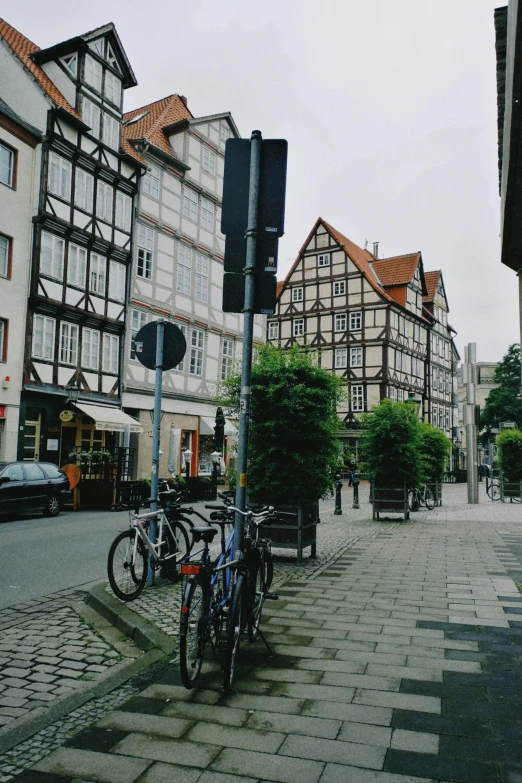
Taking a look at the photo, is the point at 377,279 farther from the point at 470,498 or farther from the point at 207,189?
the point at 470,498

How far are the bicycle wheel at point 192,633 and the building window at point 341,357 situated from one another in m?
46.4

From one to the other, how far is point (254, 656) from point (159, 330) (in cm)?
384

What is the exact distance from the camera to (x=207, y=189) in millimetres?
34562

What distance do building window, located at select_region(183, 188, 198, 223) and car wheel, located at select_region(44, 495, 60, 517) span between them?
19115 millimetres

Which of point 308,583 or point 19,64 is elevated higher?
point 19,64

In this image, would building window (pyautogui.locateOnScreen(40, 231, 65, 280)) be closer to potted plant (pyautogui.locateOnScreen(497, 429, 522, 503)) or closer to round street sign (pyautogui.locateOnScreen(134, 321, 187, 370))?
potted plant (pyautogui.locateOnScreen(497, 429, 522, 503))

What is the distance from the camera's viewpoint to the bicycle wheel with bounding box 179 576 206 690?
4.13 metres

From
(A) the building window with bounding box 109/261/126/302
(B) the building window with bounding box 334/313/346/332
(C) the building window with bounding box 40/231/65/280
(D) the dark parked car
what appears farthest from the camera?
(B) the building window with bounding box 334/313/346/332

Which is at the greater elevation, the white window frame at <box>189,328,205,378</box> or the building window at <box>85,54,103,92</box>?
the building window at <box>85,54,103,92</box>

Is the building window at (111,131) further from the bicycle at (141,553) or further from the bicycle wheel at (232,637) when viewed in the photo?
the bicycle wheel at (232,637)

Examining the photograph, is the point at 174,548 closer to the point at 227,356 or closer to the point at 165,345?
the point at 165,345

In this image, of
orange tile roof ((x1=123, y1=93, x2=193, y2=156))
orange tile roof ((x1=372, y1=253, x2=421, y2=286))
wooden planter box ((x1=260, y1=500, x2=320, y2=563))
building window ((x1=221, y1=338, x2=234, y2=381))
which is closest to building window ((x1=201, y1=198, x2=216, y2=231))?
orange tile roof ((x1=123, y1=93, x2=193, y2=156))

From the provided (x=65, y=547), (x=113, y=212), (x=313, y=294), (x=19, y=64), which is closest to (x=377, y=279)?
(x=313, y=294)

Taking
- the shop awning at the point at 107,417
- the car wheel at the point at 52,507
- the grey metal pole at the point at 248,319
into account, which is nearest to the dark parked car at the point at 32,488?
the car wheel at the point at 52,507
